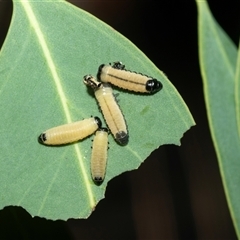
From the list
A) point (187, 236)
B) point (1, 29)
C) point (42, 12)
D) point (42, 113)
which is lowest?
point (187, 236)

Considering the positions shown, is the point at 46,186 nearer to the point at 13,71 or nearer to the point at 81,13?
the point at 13,71

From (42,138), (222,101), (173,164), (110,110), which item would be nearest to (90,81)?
(110,110)

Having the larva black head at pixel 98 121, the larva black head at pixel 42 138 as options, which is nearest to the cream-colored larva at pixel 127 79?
the larva black head at pixel 98 121

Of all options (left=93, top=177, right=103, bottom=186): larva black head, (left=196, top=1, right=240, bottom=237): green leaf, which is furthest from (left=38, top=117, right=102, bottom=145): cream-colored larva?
(left=196, top=1, right=240, bottom=237): green leaf

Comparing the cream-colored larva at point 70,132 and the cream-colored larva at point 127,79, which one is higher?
the cream-colored larva at point 127,79

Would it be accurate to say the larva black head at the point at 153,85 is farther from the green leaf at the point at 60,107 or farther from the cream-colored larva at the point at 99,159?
the cream-colored larva at the point at 99,159

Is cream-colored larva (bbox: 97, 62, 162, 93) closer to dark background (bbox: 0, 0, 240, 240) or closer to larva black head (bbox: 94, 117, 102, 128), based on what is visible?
larva black head (bbox: 94, 117, 102, 128)

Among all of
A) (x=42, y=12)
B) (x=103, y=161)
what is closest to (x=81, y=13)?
(x=42, y=12)
